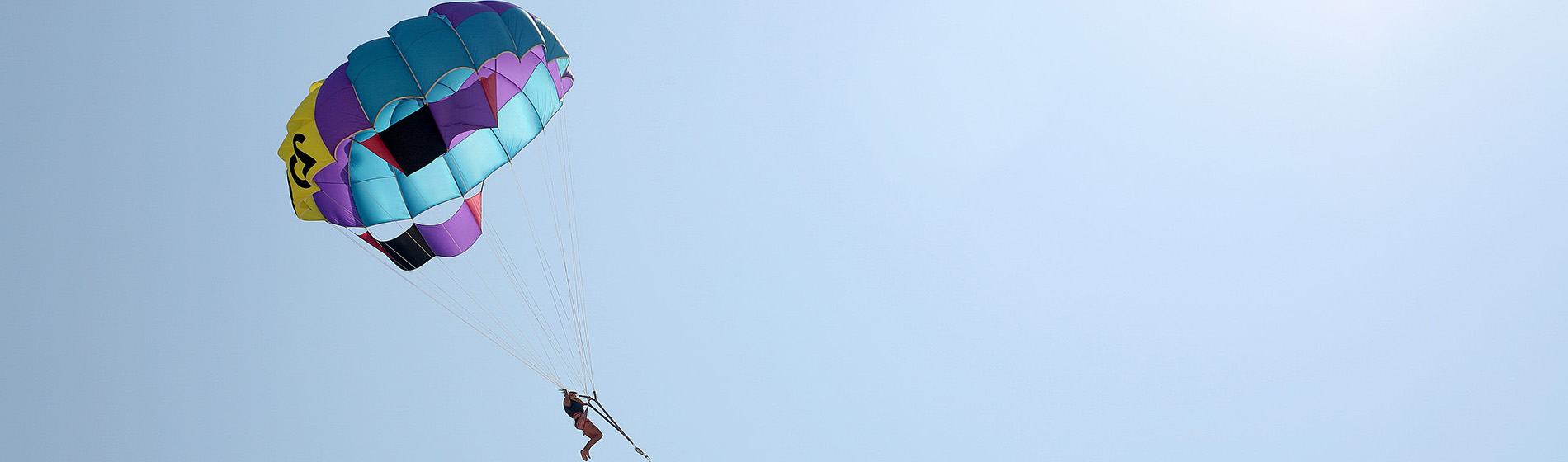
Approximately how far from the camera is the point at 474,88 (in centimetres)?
1229

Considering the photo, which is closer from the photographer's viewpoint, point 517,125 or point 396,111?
point 396,111

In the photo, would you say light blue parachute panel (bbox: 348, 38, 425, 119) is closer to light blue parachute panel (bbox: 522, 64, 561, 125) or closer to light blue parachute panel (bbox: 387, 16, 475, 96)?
light blue parachute panel (bbox: 387, 16, 475, 96)

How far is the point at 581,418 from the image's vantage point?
1248 cm

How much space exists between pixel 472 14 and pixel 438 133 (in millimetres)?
1386

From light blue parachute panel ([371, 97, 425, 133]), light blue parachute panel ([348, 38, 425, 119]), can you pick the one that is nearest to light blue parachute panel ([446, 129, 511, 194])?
light blue parachute panel ([371, 97, 425, 133])

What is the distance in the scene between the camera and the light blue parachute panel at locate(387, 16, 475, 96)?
38.2 feet

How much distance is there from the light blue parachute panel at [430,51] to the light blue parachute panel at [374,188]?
1.57 metres

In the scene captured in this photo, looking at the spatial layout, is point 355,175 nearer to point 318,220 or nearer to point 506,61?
point 318,220

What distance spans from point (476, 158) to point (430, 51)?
7.06ft

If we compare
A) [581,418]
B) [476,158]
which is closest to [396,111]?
[476,158]

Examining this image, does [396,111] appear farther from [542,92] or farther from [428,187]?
[542,92]

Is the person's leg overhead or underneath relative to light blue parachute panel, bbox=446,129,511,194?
underneath

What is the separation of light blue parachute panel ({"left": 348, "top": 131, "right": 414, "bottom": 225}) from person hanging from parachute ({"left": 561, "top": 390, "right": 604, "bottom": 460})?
3171 millimetres

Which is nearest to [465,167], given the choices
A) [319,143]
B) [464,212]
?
[464,212]
